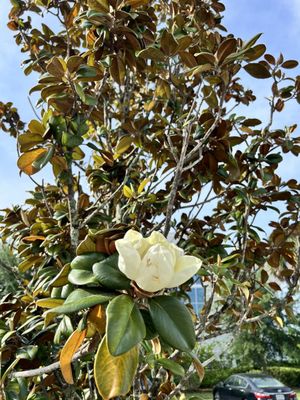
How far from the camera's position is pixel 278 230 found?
2.42 m

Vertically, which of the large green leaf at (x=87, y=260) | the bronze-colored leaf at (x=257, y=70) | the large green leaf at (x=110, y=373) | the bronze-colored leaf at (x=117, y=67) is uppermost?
the bronze-colored leaf at (x=257, y=70)

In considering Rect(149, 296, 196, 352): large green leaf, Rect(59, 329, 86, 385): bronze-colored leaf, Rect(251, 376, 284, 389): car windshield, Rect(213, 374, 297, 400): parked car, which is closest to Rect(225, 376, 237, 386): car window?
Rect(213, 374, 297, 400): parked car

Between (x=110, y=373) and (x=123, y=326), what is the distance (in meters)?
0.17

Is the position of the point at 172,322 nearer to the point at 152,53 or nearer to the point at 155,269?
the point at 155,269

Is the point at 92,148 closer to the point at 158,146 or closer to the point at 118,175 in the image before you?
the point at 118,175

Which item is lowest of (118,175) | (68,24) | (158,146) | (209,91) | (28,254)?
Result: (28,254)

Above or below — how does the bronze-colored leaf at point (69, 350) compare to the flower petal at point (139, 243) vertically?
below

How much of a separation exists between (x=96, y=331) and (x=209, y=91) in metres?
1.37

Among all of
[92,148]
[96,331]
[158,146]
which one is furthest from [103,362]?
[158,146]

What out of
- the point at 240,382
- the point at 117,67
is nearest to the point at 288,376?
the point at 240,382

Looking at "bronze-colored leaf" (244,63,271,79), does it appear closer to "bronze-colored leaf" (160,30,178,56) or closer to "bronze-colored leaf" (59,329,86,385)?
"bronze-colored leaf" (160,30,178,56)

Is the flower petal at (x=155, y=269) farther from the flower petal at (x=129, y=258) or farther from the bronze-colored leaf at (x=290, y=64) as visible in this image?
the bronze-colored leaf at (x=290, y=64)

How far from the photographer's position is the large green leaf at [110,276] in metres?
0.86

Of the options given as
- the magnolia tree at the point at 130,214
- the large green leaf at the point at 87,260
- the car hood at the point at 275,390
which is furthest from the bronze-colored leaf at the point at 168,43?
the car hood at the point at 275,390
